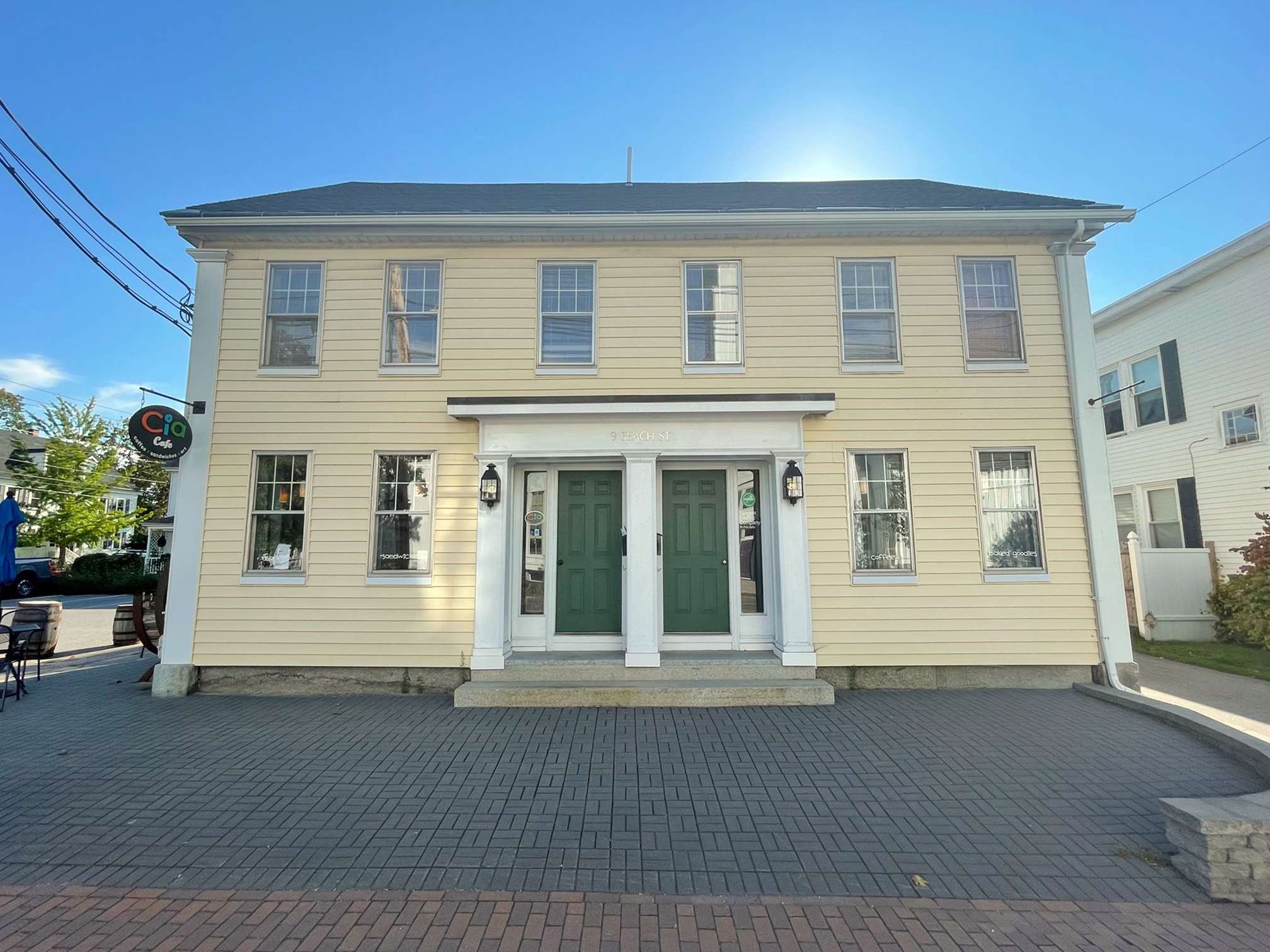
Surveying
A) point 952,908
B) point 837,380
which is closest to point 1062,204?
point 837,380

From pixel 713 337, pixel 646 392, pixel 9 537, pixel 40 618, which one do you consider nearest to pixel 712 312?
pixel 713 337

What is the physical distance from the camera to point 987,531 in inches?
278

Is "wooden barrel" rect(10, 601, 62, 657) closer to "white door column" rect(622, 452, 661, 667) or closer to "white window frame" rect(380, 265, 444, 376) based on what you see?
"white window frame" rect(380, 265, 444, 376)

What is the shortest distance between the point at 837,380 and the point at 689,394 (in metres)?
1.99

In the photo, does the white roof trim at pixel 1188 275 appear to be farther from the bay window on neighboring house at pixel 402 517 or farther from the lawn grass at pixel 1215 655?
the bay window on neighboring house at pixel 402 517

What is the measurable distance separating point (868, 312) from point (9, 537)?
12659 mm

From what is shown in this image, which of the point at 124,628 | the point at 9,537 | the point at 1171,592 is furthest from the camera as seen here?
the point at 1171,592

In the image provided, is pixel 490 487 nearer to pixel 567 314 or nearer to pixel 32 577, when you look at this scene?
pixel 567 314

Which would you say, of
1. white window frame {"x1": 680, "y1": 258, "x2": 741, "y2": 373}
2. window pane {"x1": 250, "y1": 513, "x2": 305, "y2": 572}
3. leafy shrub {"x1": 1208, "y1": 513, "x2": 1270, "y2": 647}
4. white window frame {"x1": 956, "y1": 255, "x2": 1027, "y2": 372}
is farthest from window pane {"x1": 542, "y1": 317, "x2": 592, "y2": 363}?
leafy shrub {"x1": 1208, "y1": 513, "x2": 1270, "y2": 647}

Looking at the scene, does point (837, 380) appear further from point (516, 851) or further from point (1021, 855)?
point (516, 851)

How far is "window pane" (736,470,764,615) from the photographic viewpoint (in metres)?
7.18

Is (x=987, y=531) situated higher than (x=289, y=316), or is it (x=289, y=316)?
(x=289, y=316)

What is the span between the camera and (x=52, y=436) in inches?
866

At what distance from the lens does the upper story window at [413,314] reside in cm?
734
